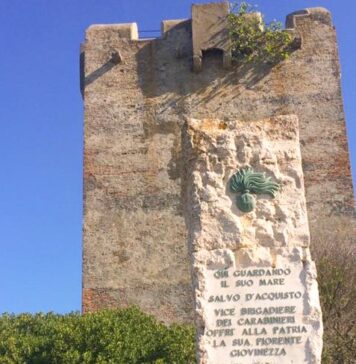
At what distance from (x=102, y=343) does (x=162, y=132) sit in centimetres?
873

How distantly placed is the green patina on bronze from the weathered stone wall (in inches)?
415

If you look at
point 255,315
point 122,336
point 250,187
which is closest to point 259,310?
point 255,315

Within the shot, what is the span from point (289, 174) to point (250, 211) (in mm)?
459

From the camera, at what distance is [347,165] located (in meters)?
16.7

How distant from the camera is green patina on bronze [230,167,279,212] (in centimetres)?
557

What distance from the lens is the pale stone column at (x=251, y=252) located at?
5.29 m

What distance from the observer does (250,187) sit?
5.57 metres

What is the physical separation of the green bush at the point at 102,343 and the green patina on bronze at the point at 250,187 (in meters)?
3.94

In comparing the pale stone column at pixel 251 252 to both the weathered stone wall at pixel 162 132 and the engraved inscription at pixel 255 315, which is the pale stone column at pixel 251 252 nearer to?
the engraved inscription at pixel 255 315

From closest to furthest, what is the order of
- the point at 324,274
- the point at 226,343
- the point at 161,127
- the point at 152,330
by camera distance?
the point at 226,343
the point at 152,330
the point at 324,274
the point at 161,127

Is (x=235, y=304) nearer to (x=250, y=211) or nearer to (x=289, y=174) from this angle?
(x=250, y=211)

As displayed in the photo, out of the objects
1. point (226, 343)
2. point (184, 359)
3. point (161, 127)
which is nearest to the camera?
point (226, 343)

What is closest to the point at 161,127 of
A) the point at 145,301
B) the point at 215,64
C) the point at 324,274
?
the point at 215,64

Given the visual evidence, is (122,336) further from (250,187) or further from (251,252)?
(250,187)
